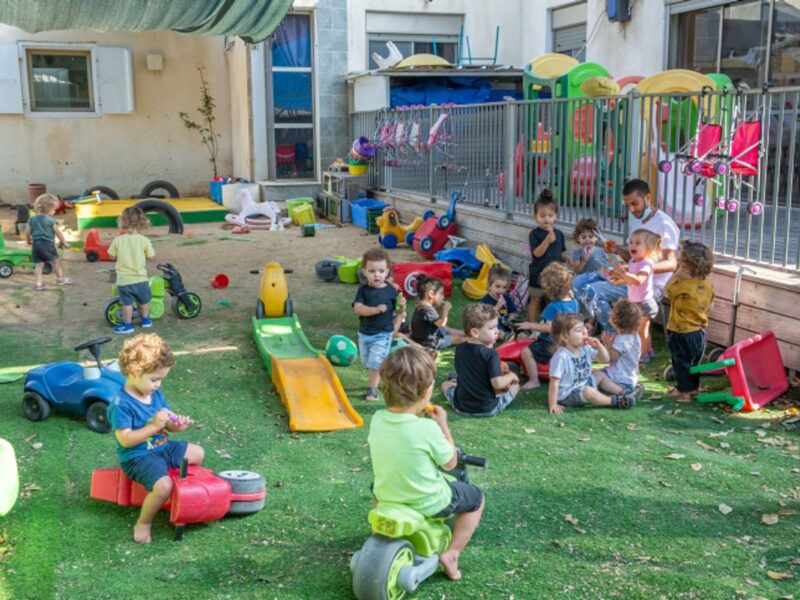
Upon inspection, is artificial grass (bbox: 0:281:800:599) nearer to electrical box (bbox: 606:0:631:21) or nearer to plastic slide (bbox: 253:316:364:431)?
plastic slide (bbox: 253:316:364:431)

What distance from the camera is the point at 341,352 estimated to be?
7098mm

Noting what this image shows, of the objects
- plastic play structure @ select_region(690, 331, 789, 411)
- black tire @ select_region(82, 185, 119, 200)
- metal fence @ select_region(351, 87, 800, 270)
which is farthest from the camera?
black tire @ select_region(82, 185, 119, 200)

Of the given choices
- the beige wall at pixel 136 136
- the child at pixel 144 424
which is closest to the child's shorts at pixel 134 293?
the child at pixel 144 424

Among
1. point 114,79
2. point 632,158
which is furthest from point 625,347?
point 114,79

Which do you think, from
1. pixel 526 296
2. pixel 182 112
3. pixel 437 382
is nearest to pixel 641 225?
pixel 526 296

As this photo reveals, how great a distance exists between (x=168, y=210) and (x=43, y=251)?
4.21 metres

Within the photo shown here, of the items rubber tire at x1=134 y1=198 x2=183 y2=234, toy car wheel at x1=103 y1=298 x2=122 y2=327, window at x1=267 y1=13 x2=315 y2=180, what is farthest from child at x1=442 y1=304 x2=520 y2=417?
window at x1=267 y1=13 x2=315 y2=180

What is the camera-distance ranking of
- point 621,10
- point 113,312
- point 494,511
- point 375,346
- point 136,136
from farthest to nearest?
point 136,136
point 621,10
point 113,312
point 375,346
point 494,511

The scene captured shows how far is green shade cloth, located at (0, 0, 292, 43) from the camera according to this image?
4039mm

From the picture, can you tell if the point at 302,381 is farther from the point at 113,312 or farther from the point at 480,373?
the point at 113,312

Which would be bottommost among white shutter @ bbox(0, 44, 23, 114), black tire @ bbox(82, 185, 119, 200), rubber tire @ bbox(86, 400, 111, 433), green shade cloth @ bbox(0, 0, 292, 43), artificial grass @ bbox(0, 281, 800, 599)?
artificial grass @ bbox(0, 281, 800, 599)

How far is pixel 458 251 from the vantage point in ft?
34.3

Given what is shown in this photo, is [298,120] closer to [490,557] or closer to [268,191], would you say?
[268,191]

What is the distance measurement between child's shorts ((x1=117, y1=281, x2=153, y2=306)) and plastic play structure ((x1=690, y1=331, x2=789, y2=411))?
5028mm
